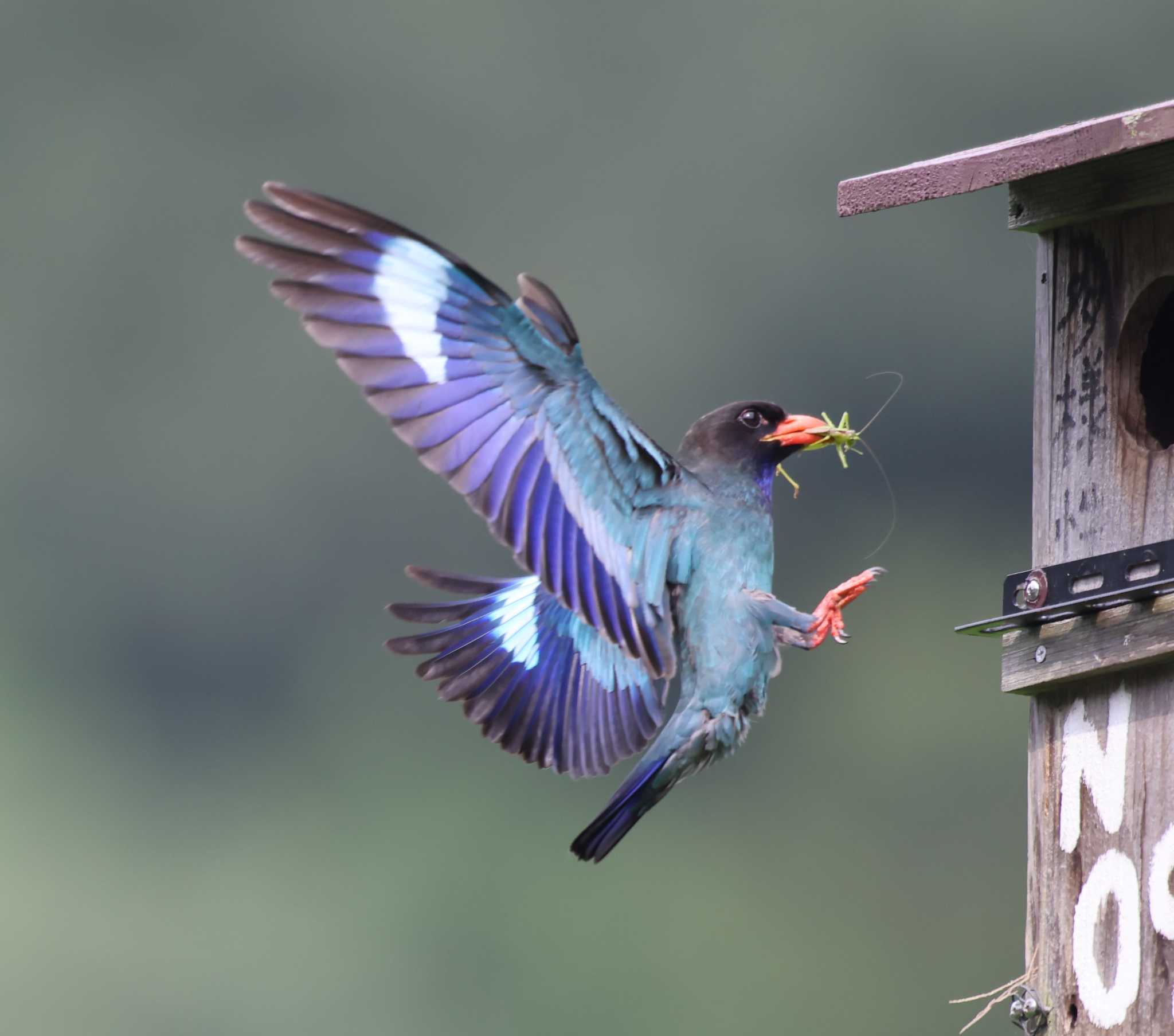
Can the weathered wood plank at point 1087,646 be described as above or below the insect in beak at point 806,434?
below

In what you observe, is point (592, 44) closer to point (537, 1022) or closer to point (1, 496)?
point (1, 496)

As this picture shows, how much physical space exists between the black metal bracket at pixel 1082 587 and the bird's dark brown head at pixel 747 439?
0.63m

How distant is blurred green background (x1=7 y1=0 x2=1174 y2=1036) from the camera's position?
92.5 feet

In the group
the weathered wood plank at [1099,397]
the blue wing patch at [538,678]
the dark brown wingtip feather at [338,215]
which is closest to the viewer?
the dark brown wingtip feather at [338,215]

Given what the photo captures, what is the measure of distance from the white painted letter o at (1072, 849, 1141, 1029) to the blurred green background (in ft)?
63.1

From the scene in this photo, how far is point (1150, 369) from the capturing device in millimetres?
6324

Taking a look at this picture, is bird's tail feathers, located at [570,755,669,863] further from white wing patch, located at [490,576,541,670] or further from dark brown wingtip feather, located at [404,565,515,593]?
dark brown wingtip feather, located at [404,565,515,593]

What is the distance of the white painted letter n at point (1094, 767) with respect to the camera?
19.7ft

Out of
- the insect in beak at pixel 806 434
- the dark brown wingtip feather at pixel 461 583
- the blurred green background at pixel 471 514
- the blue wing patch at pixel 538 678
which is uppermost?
the blurred green background at pixel 471 514

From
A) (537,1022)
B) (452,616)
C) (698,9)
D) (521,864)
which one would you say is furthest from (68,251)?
(452,616)

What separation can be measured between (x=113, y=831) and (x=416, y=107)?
12.0 meters

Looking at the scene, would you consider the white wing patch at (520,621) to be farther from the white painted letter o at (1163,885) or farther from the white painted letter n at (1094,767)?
the white painted letter o at (1163,885)

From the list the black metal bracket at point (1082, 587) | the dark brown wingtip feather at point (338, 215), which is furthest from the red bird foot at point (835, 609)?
the dark brown wingtip feather at point (338, 215)

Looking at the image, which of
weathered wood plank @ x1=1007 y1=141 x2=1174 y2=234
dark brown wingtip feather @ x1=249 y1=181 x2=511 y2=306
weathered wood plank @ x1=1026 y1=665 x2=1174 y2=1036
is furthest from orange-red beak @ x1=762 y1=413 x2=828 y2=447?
dark brown wingtip feather @ x1=249 y1=181 x2=511 y2=306
